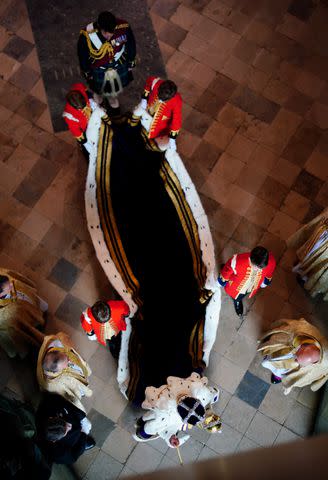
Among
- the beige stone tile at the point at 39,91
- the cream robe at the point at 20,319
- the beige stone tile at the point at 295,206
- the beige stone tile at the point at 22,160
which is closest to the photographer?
the cream robe at the point at 20,319

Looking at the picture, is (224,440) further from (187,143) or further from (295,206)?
(187,143)

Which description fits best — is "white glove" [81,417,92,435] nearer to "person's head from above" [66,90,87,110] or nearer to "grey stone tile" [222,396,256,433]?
"grey stone tile" [222,396,256,433]

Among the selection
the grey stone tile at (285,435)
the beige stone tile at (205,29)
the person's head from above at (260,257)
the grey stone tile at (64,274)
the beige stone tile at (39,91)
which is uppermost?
the beige stone tile at (205,29)

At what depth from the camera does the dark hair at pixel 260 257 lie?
4.49 meters

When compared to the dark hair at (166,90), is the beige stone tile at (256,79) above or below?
above

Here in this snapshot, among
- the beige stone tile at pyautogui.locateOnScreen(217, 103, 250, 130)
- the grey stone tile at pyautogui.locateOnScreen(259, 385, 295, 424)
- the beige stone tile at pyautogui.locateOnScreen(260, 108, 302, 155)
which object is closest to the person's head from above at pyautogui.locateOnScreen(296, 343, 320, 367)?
the grey stone tile at pyautogui.locateOnScreen(259, 385, 295, 424)

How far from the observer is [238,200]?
19.6 ft

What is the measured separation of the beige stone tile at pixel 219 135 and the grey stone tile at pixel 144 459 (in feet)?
11.5

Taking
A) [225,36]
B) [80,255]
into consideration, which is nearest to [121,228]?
[80,255]

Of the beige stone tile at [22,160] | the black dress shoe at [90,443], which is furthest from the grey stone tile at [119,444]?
the beige stone tile at [22,160]

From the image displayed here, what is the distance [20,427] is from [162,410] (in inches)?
45.9

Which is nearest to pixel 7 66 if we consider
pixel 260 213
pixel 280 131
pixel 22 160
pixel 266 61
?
pixel 22 160

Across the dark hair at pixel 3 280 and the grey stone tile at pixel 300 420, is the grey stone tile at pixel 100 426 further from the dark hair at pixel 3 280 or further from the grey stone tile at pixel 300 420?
the grey stone tile at pixel 300 420

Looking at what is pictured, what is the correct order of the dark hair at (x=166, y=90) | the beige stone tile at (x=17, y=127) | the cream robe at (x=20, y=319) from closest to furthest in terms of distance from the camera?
the cream robe at (x=20, y=319) < the dark hair at (x=166, y=90) < the beige stone tile at (x=17, y=127)
